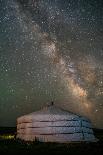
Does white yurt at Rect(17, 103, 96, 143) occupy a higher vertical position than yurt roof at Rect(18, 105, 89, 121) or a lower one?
lower

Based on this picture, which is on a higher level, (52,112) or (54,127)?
(52,112)

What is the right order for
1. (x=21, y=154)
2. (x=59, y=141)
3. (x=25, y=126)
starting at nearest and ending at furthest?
(x=21, y=154)
(x=59, y=141)
(x=25, y=126)

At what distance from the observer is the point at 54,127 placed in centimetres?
1833

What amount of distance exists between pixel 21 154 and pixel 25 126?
827 centimetres

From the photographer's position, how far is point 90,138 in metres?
19.7

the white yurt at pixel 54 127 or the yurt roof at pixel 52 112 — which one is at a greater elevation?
the yurt roof at pixel 52 112

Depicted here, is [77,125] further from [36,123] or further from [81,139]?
[36,123]

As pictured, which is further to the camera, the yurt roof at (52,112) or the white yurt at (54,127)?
the yurt roof at (52,112)

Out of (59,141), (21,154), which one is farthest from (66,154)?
(59,141)

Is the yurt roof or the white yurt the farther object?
the yurt roof

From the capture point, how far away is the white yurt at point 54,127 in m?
18.2

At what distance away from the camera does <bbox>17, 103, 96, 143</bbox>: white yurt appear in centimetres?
1825

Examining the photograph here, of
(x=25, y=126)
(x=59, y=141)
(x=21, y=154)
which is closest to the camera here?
(x=21, y=154)

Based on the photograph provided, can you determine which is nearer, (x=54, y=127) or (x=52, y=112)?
(x=54, y=127)
